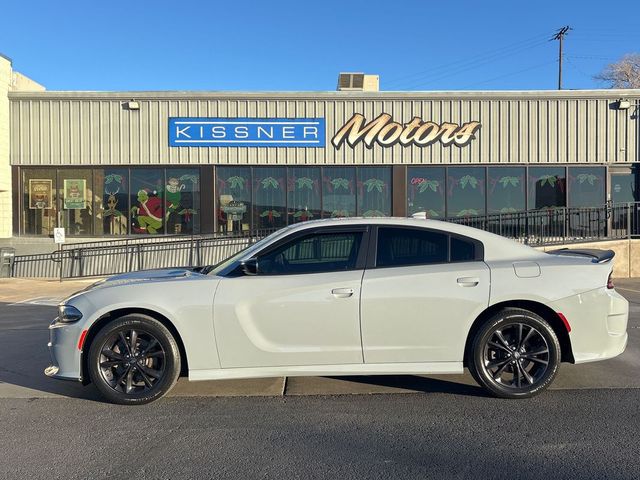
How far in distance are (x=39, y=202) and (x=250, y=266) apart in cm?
1418

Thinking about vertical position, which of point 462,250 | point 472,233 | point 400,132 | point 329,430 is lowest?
point 329,430

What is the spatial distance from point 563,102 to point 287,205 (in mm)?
8815

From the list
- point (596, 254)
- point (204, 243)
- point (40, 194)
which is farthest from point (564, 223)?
point (40, 194)

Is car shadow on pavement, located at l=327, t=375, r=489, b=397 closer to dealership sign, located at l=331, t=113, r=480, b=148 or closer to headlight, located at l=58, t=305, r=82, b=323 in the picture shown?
headlight, located at l=58, t=305, r=82, b=323

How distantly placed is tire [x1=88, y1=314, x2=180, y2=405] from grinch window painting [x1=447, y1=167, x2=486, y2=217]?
42.1ft

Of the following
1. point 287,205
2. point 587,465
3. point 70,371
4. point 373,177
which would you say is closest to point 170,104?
point 287,205

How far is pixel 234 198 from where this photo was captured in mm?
16016

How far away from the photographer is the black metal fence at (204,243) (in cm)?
1506

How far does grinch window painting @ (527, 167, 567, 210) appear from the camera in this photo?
16.2 m

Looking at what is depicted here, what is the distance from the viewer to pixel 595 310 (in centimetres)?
462

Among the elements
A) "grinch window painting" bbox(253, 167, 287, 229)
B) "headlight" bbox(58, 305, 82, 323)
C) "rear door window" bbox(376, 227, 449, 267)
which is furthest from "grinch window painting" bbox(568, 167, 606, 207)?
"headlight" bbox(58, 305, 82, 323)

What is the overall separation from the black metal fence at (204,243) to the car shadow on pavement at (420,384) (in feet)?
33.6

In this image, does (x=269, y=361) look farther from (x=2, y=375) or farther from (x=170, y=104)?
(x=170, y=104)

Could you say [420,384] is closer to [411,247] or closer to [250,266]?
[411,247]
